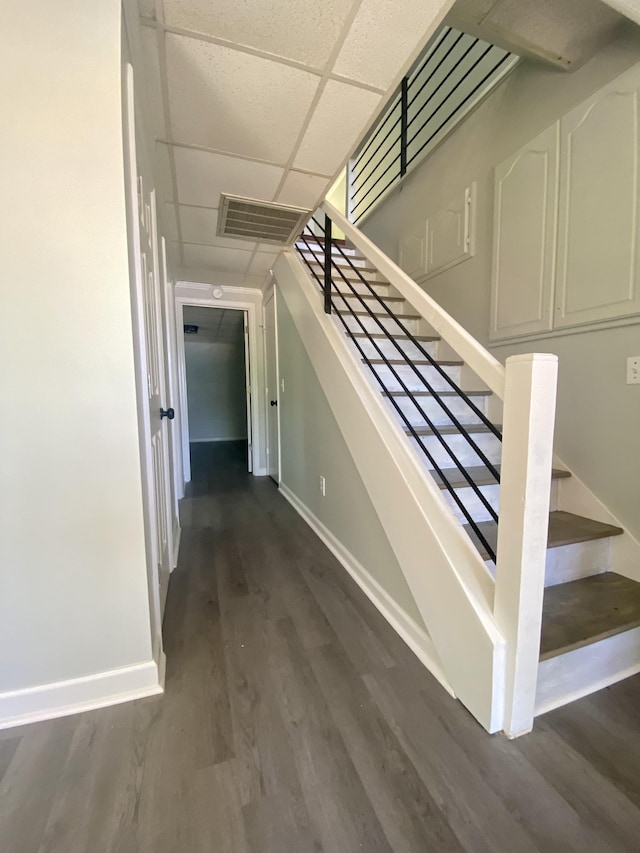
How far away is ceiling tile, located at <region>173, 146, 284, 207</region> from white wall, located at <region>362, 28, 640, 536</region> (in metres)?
1.37

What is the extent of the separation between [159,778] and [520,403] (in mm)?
1424

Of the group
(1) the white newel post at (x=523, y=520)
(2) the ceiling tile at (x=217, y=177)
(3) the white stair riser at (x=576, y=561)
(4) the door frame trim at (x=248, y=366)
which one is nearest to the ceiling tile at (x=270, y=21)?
(2) the ceiling tile at (x=217, y=177)

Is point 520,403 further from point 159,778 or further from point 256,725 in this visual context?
point 159,778

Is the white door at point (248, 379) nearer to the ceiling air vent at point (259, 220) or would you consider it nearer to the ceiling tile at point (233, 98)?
the ceiling air vent at point (259, 220)

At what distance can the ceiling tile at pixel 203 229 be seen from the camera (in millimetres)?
2332

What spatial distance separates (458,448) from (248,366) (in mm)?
2985

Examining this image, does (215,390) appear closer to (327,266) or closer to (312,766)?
(327,266)

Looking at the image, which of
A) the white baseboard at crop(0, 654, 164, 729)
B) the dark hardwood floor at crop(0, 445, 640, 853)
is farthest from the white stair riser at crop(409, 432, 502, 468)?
the white baseboard at crop(0, 654, 164, 729)

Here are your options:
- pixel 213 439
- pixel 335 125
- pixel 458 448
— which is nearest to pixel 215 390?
pixel 213 439

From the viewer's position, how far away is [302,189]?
84.4 inches

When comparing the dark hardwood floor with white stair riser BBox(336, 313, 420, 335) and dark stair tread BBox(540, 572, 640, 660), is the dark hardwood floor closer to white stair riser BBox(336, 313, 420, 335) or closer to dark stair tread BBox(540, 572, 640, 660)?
dark stair tread BBox(540, 572, 640, 660)

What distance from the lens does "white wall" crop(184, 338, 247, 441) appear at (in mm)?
7405

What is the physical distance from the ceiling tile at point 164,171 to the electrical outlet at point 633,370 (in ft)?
7.92

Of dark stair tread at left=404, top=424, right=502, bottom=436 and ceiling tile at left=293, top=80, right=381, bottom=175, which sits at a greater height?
ceiling tile at left=293, top=80, right=381, bottom=175
